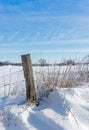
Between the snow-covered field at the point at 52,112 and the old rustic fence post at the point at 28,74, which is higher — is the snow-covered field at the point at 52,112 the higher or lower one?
the lower one

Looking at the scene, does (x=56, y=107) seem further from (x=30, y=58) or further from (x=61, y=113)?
(x=30, y=58)

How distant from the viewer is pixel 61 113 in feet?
19.3

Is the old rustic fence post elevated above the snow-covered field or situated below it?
above

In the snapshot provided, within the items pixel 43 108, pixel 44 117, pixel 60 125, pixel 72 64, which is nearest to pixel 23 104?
pixel 43 108

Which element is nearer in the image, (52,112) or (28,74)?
(52,112)

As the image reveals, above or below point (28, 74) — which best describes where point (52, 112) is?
below

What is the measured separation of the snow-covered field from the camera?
18.4 ft

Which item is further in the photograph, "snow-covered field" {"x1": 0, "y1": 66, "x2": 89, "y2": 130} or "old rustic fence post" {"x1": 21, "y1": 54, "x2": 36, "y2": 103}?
"old rustic fence post" {"x1": 21, "y1": 54, "x2": 36, "y2": 103}

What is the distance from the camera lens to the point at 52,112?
5957mm

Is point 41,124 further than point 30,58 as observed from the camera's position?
No

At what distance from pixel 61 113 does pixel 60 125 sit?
0.42 meters

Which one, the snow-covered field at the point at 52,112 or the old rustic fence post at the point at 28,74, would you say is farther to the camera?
the old rustic fence post at the point at 28,74

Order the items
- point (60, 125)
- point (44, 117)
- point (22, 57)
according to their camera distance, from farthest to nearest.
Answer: point (22, 57) → point (44, 117) → point (60, 125)

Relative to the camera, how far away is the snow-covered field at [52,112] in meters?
5.61
